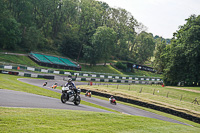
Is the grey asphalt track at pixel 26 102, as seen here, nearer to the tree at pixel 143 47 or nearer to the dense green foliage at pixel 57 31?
the dense green foliage at pixel 57 31

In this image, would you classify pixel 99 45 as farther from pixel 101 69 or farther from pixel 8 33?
pixel 8 33

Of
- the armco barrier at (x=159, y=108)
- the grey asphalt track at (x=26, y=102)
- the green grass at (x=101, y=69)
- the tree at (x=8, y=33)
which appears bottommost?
the armco barrier at (x=159, y=108)

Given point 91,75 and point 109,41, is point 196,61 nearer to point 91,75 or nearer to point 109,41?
point 91,75

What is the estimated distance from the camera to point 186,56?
178 feet

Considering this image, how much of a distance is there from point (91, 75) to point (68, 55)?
84.1ft

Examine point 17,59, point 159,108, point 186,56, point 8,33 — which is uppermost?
point 8,33

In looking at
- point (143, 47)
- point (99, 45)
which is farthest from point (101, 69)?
point (143, 47)

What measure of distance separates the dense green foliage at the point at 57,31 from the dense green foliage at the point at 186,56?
1372 inches

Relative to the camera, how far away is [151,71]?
10425 cm

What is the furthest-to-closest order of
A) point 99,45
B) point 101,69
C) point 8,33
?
point 99,45
point 101,69
point 8,33

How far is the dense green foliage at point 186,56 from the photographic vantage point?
173ft

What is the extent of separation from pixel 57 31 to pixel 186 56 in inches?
2417

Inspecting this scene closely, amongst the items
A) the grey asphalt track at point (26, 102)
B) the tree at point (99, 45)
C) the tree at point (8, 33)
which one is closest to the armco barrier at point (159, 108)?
the grey asphalt track at point (26, 102)

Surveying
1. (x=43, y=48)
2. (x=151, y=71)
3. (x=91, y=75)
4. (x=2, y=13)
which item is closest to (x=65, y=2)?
(x=43, y=48)
